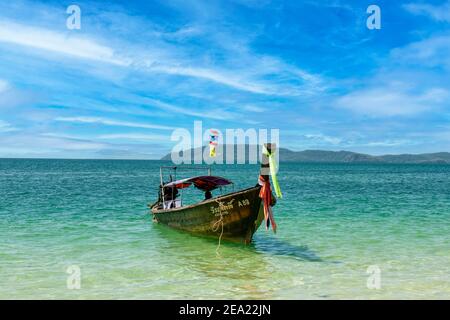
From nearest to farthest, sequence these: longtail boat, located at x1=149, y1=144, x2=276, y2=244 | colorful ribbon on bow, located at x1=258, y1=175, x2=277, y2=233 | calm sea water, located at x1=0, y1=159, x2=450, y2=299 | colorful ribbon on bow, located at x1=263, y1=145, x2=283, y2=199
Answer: calm sea water, located at x1=0, y1=159, x2=450, y2=299, colorful ribbon on bow, located at x1=263, y1=145, x2=283, y2=199, colorful ribbon on bow, located at x1=258, y1=175, x2=277, y2=233, longtail boat, located at x1=149, y1=144, x2=276, y2=244

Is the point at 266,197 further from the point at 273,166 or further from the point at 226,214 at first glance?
the point at 226,214

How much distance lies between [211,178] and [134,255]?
5738 millimetres

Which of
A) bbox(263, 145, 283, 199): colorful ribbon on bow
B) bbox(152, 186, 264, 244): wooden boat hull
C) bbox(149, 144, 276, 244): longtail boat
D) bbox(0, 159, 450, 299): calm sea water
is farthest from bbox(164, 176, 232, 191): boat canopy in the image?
bbox(263, 145, 283, 199): colorful ribbon on bow

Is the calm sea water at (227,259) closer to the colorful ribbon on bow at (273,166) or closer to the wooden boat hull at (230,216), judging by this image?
the wooden boat hull at (230,216)

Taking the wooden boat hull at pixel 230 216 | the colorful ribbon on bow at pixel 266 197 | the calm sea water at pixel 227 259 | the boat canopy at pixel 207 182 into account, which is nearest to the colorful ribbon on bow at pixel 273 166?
the colorful ribbon on bow at pixel 266 197

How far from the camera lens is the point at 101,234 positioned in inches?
770

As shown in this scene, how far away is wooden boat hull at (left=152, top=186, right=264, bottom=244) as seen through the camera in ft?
52.6

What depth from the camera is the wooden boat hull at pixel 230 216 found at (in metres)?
16.0

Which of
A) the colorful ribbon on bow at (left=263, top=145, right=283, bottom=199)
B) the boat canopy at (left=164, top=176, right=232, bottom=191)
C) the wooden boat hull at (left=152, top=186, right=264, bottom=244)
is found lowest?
the wooden boat hull at (left=152, top=186, right=264, bottom=244)

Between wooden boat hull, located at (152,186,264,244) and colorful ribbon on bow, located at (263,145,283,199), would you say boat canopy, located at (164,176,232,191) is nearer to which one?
wooden boat hull, located at (152,186,264,244)

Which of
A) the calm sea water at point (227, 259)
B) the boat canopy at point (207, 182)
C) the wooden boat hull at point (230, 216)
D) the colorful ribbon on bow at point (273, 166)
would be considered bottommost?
the calm sea water at point (227, 259)

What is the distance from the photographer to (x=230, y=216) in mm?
16594

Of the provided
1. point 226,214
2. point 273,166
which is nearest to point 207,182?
point 226,214

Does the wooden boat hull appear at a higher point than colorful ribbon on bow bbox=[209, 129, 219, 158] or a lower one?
lower
